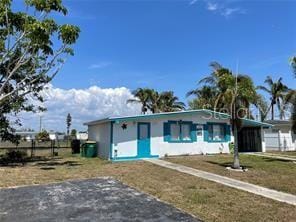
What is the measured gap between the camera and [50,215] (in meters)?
7.18

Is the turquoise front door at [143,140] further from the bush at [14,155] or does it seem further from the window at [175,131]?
the bush at [14,155]

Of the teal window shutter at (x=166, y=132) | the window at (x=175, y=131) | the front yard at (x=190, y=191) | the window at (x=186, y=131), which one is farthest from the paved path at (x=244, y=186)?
the window at (x=186, y=131)

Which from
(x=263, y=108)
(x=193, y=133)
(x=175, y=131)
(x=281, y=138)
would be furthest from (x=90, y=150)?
(x=263, y=108)

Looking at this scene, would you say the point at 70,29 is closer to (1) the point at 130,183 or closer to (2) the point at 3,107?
(2) the point at 3,107

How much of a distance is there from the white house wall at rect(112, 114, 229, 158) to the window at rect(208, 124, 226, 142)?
11.1 inches

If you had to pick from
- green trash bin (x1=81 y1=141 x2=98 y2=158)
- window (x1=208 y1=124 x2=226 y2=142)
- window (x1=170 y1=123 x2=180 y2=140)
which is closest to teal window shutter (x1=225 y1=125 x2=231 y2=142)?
window (x1=208 y1=124 x2=226 y2=142)

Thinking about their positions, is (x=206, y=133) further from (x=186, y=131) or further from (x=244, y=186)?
(x=244, y=186)

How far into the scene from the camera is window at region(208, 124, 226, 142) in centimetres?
2295

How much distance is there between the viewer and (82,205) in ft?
26.5

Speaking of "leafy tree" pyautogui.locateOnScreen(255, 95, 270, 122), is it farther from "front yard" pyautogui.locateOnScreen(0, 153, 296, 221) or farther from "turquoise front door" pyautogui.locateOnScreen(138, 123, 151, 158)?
"front yard" pyautogui.locateOnScreen(0, 153, 296, 221)

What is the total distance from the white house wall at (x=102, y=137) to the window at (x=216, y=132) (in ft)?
23.4

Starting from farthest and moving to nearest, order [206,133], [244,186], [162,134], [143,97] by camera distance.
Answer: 1. [143,97]
2. [206,133]
3. [162,134]
4. [244,186]

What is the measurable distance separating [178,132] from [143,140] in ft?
8.79

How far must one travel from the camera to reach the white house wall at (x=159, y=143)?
19.5 metres
